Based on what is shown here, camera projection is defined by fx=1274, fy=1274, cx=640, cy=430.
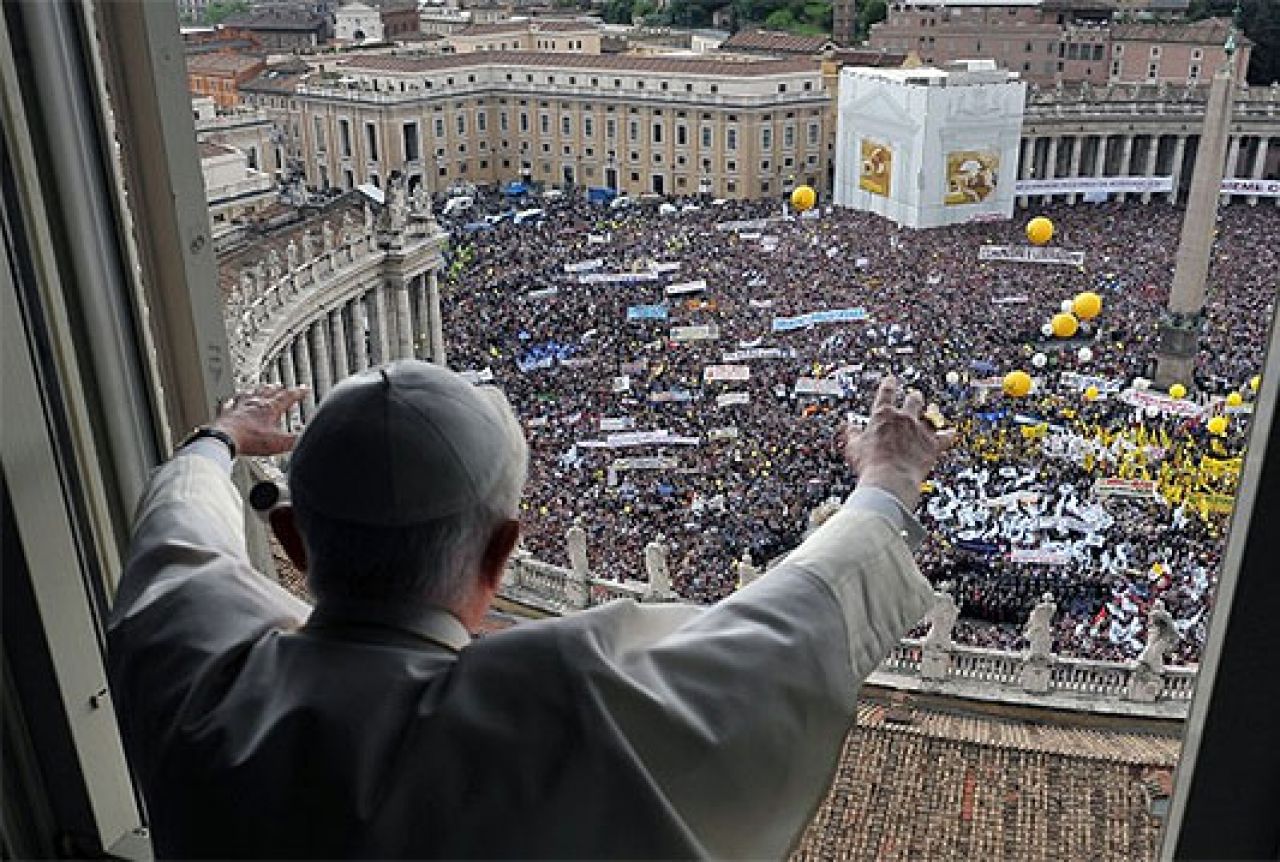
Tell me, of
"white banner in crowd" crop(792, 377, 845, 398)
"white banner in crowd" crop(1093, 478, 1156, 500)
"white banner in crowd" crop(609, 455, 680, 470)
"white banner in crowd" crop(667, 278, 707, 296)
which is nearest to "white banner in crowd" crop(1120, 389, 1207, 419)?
Result: "white banner in crowd" crop(1093, 478, 1156, 500)

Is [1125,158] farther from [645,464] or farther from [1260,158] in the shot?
[645,464]

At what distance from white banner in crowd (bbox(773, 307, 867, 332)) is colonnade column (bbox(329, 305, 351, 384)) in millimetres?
4328

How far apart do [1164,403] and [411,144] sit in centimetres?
1608

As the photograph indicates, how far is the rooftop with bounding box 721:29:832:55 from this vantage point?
2500 cm

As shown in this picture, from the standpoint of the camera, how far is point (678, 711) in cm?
75

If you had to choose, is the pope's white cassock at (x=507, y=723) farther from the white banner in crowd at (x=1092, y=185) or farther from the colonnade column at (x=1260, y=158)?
the colonnade column at (x=1260, y=158)

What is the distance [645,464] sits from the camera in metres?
9.43

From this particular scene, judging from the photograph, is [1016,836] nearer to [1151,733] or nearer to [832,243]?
[1151,733]

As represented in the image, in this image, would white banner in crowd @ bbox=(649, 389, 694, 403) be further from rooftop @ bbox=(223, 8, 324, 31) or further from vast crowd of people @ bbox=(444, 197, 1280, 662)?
rooftop @ bbox=(223, 8, 324, 31)

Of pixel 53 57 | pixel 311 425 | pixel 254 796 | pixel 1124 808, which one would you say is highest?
pixel 53 57

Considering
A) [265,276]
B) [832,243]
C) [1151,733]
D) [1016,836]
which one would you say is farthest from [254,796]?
[832,243]

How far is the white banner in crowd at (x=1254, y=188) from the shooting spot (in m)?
22.2

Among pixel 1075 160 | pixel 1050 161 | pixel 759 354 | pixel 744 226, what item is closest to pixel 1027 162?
pixel 1050 161

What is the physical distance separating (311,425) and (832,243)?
1750cm
